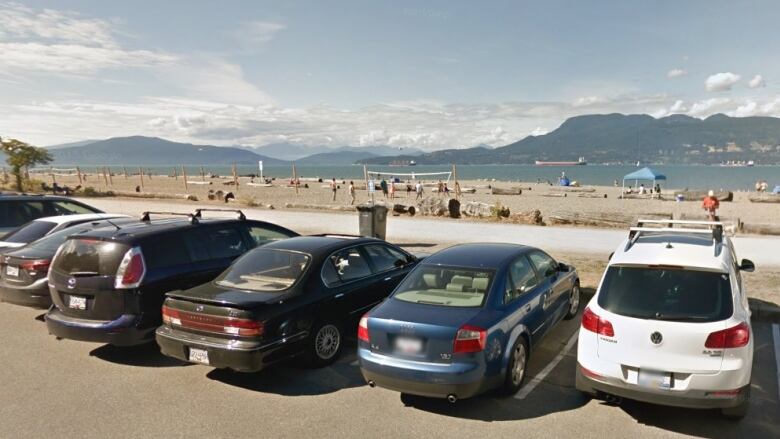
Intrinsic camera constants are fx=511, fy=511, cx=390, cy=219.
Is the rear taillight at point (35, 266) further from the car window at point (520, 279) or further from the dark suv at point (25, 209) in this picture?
the car window at point (520, 279)

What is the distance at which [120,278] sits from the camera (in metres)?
6.06

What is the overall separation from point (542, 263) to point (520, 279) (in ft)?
3.15

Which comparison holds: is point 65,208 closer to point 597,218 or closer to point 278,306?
point 278,306

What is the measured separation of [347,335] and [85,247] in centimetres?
344

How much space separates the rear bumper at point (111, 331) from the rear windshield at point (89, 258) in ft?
1.89

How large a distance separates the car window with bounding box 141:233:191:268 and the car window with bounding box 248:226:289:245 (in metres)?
1.34

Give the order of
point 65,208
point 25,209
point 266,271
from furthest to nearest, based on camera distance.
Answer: point 65,208
point 25,209
point 266,271

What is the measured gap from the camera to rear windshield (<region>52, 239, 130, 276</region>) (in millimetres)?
6137

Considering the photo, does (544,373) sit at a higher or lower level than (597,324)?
lower

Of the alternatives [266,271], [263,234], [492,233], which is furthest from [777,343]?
[492,233]

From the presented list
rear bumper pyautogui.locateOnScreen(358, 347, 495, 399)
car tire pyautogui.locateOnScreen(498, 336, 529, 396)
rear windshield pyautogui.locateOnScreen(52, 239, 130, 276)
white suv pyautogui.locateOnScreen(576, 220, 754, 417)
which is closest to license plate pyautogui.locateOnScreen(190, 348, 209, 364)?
rear windshield pyautogui.locateOnScreen(52, 239, 130, 276)

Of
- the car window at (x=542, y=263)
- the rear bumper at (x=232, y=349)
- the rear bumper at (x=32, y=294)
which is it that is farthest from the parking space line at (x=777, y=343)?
the rear bumper at (x=32, y=294)

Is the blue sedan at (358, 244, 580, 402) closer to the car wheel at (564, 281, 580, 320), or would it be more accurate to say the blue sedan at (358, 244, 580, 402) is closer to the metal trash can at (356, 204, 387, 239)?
the car wheel at (564, 281, 580, 320)

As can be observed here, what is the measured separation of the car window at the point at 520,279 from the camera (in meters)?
5.53
